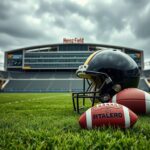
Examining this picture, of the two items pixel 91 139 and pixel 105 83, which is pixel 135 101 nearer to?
pixel 105 83

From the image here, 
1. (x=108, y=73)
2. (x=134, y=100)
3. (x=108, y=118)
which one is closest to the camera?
(x=108, y=118)

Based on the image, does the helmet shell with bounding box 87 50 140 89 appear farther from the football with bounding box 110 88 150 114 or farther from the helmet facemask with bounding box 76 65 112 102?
the football with bounding box 110 88 150 114

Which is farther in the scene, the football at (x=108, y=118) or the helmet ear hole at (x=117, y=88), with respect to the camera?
the helmet ear hole at (x=117, y=88)

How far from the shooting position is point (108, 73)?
4125 millimetres

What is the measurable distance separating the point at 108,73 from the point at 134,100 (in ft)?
1.98

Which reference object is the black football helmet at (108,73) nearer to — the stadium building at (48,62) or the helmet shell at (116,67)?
the helmet shell at (116,67)

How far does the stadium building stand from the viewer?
48.0m

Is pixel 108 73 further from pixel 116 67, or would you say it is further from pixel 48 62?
pixel 48 62

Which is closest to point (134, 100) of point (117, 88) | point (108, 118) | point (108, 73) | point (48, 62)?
point (117, 88)

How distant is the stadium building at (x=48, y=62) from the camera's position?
157ft

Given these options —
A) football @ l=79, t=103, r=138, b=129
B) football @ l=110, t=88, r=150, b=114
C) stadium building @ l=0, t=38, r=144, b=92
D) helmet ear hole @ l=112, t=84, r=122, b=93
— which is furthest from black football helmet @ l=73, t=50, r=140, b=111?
stadium building @ l=0, t=38, r=144, b=92

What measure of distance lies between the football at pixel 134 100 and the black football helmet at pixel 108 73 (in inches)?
11.1

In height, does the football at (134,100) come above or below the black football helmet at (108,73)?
below

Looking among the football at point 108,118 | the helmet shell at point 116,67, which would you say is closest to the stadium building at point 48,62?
the helmet shell at point 116,67
